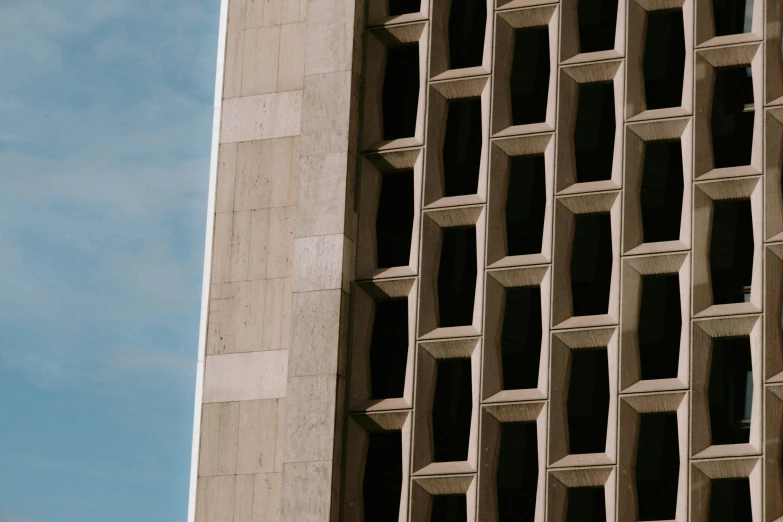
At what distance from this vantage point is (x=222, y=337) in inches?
1523

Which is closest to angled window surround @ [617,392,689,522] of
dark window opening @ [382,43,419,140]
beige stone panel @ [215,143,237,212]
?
dark window opening @ [382,43,419,140]

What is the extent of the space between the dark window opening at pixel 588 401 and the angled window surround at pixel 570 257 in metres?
0.70

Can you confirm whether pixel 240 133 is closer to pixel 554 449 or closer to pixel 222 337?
pixel 222 337

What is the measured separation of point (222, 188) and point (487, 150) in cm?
666

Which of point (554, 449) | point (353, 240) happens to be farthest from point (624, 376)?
point (353, 240)

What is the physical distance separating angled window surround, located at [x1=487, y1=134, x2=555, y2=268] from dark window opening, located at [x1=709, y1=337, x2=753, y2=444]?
444cm

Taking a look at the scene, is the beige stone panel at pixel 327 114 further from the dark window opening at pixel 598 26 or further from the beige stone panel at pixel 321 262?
the dark window opening at pixel 598 26

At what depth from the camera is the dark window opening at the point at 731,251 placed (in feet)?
117

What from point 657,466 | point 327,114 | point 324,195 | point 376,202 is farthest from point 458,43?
point 657,466

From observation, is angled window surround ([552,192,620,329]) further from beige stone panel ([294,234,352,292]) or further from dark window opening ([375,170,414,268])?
beige stone panel ([294,234,352,292])

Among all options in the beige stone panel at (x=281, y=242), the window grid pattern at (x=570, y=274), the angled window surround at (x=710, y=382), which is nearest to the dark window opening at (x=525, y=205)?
the window grid pattern at (x=570, y=274)

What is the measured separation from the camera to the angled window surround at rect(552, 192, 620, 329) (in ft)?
117

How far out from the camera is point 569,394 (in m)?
36.1

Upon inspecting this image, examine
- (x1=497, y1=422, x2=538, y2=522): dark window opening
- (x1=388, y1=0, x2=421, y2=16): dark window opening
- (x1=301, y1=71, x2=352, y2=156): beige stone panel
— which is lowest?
(x1=497, y1=422, x2=538, y2=522): dark window opening
